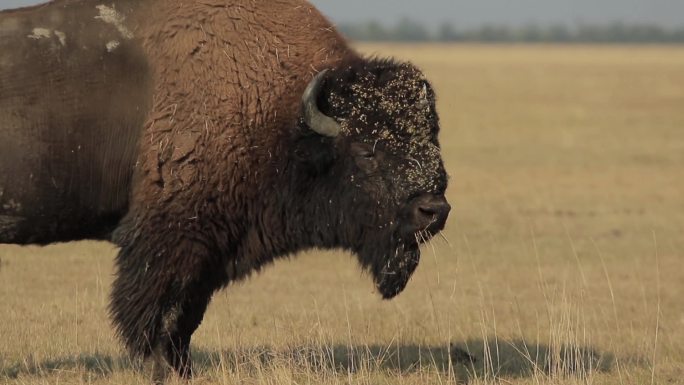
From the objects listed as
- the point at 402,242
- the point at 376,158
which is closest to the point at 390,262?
the point at 402,242

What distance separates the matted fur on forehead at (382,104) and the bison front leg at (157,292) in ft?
4.29

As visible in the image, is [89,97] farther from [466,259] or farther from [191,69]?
[466,259]

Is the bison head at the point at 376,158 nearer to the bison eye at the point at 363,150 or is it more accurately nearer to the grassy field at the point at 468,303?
the bison eye at the point at 363,150

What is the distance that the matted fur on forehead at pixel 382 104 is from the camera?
734cm

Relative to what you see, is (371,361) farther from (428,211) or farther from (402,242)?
(428,211)

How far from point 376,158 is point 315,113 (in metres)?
0.51

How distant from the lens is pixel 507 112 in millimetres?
41125

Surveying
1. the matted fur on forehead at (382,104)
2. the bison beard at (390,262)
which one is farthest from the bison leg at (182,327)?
the matted fur on forehead at (382,104)

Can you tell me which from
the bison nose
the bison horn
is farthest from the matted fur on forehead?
the bison nose

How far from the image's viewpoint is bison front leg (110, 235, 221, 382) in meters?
7.26

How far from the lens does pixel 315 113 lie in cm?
728

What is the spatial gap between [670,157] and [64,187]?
2331 cm

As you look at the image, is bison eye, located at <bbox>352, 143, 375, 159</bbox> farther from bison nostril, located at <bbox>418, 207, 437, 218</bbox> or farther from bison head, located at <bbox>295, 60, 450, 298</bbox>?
bison nostril, located at <bbox>418, 207, 437, 218</bbox>

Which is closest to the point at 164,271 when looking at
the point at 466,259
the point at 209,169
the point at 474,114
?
the point at 209,169
